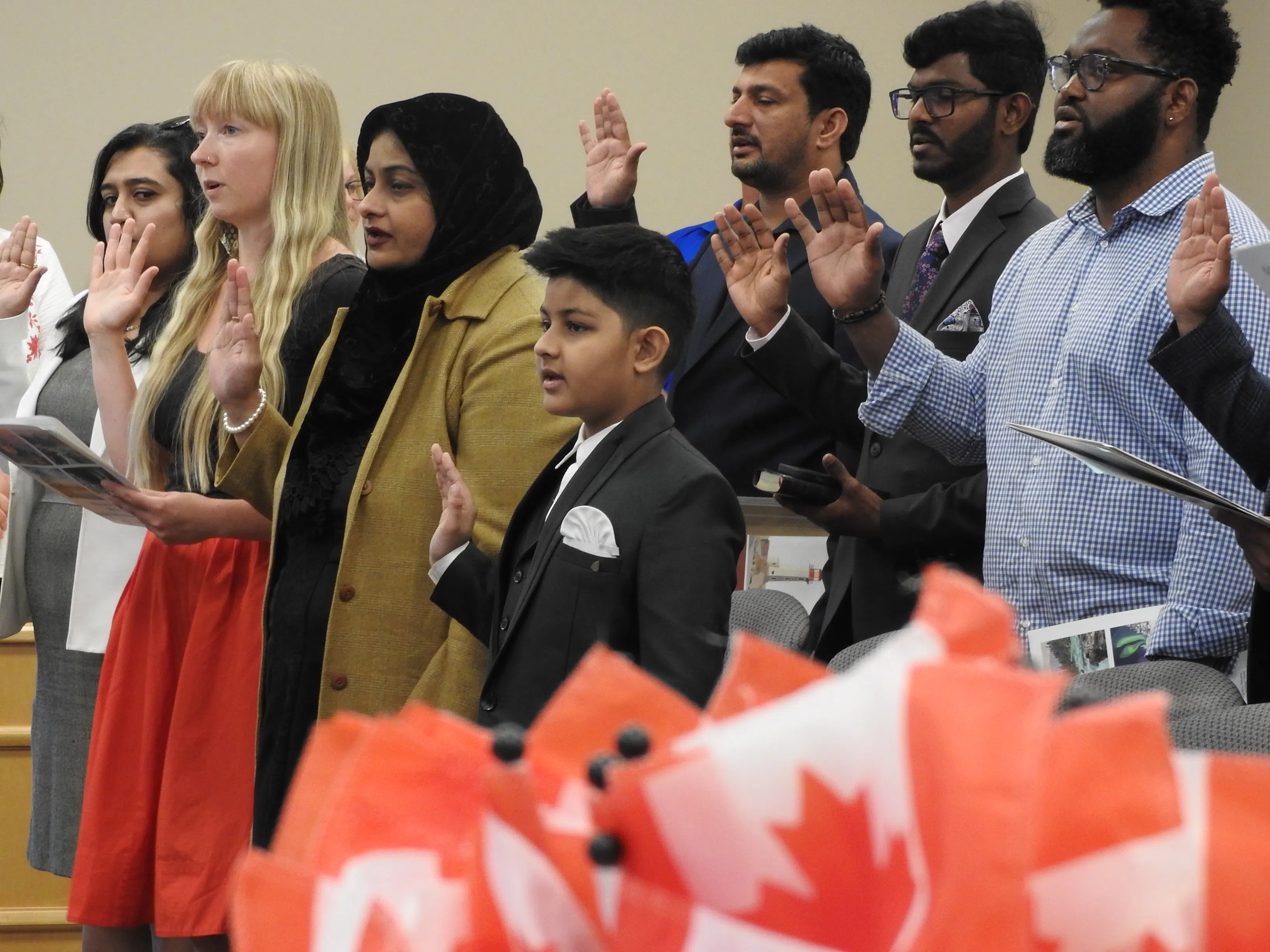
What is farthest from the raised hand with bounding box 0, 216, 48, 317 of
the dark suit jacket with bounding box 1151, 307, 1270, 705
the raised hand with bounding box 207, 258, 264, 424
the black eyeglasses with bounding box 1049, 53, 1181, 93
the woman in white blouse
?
the dark suit jacket with bounding box 1151, 307, 1270, 705

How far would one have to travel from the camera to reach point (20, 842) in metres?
2.85

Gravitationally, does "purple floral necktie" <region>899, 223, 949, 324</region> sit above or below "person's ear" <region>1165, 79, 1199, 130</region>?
below

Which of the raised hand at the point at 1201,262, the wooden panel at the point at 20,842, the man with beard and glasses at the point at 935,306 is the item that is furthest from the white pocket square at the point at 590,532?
the wooden panel at the point at 20,842

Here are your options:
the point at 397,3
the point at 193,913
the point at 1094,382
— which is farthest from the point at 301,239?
the point at 397,3

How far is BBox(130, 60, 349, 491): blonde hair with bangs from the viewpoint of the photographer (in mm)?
2189

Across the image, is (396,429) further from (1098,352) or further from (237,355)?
(1098,352)

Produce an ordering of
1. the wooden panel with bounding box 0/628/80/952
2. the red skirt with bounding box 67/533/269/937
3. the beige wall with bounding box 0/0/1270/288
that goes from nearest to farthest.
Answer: the red skirt with bounding box 67/533/269/937, the wooden panel with bounding box 0/628/80/952, the beige wall with bounding box 0/0/1270/288

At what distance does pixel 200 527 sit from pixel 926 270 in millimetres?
1123

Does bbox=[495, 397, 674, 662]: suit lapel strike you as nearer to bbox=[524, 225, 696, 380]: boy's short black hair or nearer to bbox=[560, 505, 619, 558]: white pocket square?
bbox=[560, 505, 619, 558]: white pocket square

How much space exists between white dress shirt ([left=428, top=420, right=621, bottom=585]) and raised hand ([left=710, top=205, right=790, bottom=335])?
15.4 inches

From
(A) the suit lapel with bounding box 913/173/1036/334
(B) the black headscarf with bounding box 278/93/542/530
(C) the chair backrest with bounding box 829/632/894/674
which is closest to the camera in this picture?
(C) the chair backrest with bounding box 829/632/894/674

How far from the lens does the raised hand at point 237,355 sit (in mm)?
2068

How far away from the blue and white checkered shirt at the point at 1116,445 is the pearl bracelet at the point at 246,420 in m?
0.96

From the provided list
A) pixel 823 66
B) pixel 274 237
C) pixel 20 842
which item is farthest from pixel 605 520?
pixel 20 842
